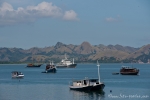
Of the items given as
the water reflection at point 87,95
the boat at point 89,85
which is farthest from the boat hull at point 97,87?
the water reflection at point 87,95

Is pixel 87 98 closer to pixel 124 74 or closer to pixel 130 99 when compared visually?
pixel 130 99

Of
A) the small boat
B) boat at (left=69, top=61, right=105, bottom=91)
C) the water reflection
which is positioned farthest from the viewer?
the small boat

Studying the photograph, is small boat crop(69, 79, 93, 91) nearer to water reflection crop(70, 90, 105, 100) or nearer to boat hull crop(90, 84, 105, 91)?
boat hull crop(90, 84, 105, 91)

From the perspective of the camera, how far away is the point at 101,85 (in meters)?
66.6

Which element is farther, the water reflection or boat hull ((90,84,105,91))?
boat hull ((90,84,105,91))

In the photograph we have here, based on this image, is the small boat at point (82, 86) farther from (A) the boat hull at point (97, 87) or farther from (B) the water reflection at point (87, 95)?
(B) the water reflection at point (87, 95)

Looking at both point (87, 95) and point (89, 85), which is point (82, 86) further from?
point (87, 95)

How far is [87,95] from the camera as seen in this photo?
6253cm

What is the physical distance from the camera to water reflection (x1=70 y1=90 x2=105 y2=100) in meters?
58.9

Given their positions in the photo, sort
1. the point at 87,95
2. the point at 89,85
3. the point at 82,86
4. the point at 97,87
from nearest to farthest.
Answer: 1. the point at 87,95
2. the point at 97,87
3. the point at 89,85
4. the point at 82,86

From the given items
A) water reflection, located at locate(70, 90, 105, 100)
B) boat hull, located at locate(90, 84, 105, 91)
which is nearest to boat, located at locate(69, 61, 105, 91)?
boat hull, located at locate(90, 84, 105, 91)

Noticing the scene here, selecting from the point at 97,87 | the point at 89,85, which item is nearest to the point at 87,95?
the point at 97,87

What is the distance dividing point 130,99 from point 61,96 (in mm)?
11560

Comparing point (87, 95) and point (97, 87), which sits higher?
point (97, 87)
